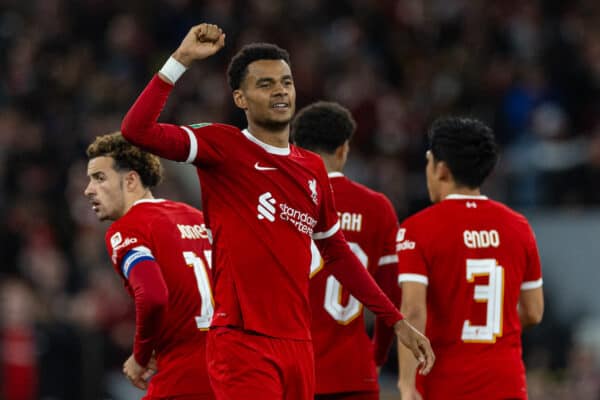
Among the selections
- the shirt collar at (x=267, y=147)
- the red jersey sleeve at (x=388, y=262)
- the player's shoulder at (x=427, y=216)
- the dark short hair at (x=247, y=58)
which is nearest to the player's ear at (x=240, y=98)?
the dark short hair at (x=247, y=58)

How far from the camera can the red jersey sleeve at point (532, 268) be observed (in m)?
6.56

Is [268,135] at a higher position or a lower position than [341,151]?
higher

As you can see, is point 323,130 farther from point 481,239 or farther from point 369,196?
point 481,239

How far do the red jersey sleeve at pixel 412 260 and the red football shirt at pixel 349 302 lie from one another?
19.1 inches

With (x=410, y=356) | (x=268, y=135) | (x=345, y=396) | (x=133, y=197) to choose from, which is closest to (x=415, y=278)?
(x=410, y=356)

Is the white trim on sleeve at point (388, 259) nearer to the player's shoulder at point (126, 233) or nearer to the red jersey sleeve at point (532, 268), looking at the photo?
the red jersey sleeve at point (532, 268)

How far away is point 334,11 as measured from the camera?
60.0 ft

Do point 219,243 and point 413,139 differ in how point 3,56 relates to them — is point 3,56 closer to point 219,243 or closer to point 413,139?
point 413,139

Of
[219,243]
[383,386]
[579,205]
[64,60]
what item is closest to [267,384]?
[219,243]

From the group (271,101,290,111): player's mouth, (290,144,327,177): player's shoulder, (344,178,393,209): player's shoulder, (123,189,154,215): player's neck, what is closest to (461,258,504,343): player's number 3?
(344,178,393,209): player's shoulder

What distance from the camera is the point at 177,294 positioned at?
6434mm

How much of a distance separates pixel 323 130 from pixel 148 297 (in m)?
1.69

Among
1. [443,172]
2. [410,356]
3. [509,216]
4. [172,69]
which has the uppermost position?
[172,69]

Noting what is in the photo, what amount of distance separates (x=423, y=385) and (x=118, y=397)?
732 cm
